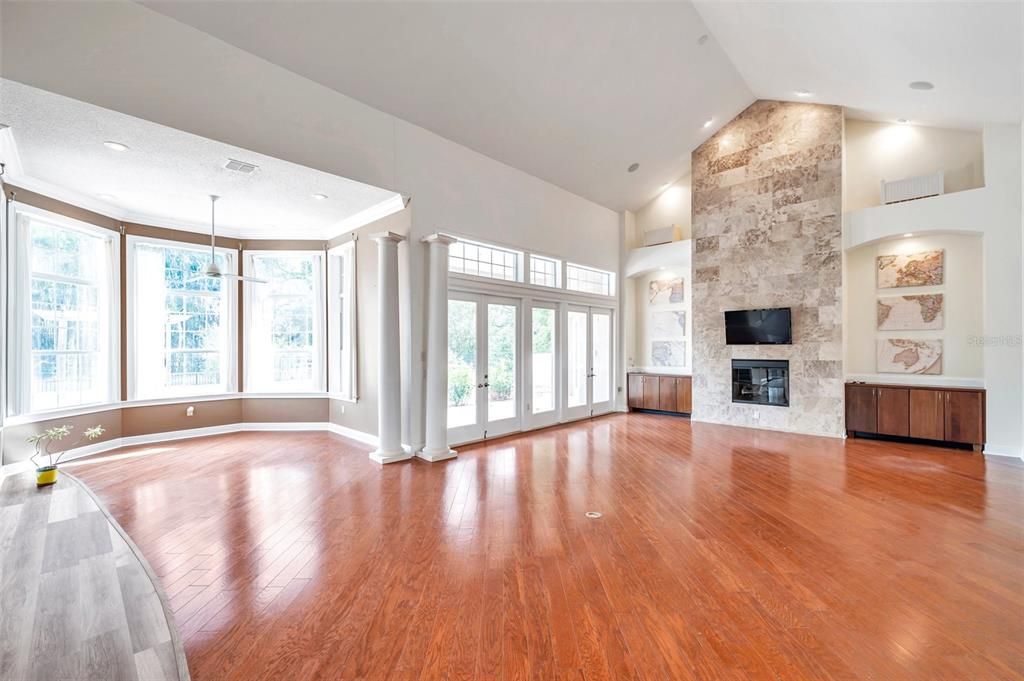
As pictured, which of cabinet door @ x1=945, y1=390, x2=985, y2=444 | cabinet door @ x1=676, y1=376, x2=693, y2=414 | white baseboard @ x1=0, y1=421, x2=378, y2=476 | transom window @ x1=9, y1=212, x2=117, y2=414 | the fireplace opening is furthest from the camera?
cabinet door @ x1=676, y1=376, x2=693, y2=414

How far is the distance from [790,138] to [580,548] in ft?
23.9

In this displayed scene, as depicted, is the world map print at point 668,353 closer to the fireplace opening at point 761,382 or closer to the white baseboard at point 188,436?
the fireplace opening at point 761,382

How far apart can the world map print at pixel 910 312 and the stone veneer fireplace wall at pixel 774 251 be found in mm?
786

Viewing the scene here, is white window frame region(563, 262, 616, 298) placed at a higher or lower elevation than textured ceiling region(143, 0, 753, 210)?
lower

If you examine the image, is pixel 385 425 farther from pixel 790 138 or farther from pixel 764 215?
pixel 790 138

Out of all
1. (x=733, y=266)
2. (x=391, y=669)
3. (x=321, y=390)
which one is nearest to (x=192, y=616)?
(x=391, y=669)

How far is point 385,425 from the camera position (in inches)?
205

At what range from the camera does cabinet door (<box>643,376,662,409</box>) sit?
28.1 ft

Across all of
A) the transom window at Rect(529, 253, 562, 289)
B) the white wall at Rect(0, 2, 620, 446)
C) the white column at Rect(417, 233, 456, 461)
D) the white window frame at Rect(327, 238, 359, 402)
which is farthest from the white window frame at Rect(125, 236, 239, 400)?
the transom window at Rect(529, 253, 562, 289)

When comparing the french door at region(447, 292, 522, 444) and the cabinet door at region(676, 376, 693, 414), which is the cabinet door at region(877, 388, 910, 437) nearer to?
the cabinet door at region(676, 376, 693, 414)

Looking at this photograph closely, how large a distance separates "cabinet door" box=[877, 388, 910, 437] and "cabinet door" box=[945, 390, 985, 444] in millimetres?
406

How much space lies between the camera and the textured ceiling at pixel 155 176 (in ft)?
11.4

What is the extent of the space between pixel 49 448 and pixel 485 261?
219 inches

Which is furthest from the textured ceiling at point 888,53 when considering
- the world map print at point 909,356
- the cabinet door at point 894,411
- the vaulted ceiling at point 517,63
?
the cabinet door at point 894,411
